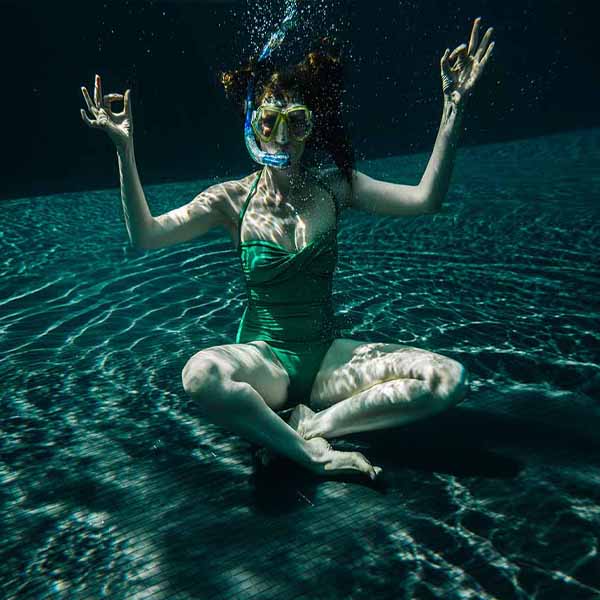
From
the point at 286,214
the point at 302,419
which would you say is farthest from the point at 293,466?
the point at 286,214

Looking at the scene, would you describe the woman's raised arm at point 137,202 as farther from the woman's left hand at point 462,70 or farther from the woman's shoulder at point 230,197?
the woman's left hand at point 462,70

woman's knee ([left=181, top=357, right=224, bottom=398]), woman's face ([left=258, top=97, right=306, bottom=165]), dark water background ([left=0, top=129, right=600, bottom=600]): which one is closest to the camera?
dark water background ([left=0, top=129, right=600, bottom=600])

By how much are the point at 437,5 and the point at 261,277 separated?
39.2 ft

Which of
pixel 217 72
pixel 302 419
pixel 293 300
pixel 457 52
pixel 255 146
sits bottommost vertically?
pixel 302 419

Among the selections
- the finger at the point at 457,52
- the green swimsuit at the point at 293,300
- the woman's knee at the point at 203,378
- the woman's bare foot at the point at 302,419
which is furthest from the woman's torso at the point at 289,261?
the finger at the point at 457,52

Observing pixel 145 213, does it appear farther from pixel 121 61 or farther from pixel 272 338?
pixel 121 61

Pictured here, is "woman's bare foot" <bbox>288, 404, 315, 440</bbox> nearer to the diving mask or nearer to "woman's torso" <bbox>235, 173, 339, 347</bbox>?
"woman's torso" <bbox>235, 173, 339, 347</bbox>

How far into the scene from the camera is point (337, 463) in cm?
226

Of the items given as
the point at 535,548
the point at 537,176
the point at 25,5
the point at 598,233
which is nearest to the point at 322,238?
the point at 535,548

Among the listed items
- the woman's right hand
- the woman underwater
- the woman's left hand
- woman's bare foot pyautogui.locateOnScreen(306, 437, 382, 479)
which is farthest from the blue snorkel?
woman's bare foot pyautogui.locateOnScreen(306, 437, 382, 479)

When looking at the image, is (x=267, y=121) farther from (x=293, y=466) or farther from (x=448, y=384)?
(x=293, y=466)

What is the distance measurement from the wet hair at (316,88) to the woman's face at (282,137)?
2 cm

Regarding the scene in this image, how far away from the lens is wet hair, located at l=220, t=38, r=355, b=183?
245 cm

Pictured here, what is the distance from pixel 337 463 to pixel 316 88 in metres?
1.44
